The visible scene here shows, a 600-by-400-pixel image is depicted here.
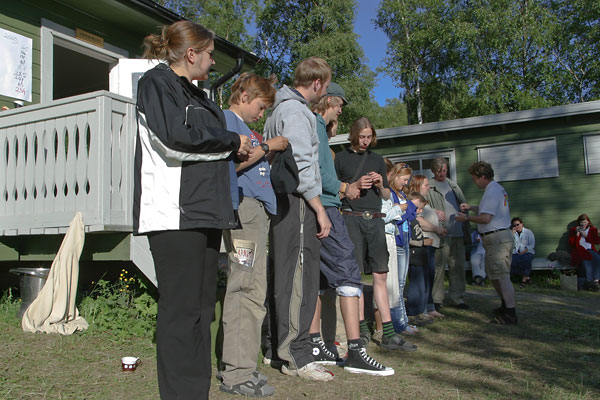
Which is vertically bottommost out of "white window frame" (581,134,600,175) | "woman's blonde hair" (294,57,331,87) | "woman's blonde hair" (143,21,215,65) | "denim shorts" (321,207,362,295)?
"denim shorts" (321,207,362,295)

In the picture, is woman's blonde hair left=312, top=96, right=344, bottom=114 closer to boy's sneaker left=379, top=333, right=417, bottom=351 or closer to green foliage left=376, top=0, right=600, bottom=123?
boy's sneaker left=379, top=333, right=417, bottom=351

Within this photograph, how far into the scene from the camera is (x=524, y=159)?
11883 millimetres

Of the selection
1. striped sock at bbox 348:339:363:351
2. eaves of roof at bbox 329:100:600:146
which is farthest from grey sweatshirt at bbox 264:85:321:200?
eaves of roof at bbox 329:100:600:146

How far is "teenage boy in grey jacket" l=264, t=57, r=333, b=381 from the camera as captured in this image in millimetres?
3461

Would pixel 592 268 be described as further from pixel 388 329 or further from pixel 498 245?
pixel 388 329

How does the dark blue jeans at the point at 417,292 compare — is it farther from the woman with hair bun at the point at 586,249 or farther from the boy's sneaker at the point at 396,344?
the woman with hair bun at the point at 586,249

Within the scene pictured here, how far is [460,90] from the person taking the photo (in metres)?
27.6

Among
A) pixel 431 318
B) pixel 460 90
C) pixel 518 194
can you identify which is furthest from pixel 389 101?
pixel 431 318

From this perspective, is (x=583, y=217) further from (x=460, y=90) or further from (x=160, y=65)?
(x=460, y=90)

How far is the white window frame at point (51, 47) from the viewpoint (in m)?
7.17

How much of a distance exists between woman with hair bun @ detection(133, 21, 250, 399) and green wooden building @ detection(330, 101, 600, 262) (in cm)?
1048

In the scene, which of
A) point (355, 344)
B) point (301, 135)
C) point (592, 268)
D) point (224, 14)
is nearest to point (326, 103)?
point (301, 135)

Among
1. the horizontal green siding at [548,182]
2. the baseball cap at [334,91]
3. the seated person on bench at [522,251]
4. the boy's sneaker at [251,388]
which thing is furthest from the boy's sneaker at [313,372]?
the horizontal green siding at [548,182]

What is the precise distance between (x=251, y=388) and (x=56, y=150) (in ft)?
13.9
